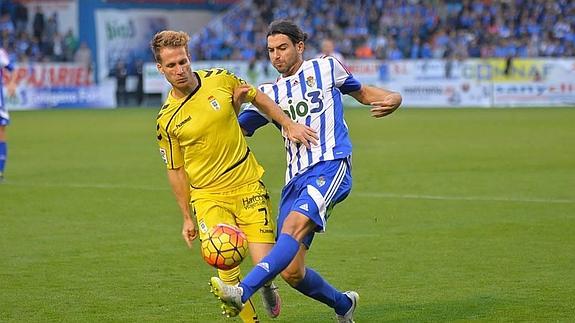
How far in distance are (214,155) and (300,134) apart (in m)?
0.56

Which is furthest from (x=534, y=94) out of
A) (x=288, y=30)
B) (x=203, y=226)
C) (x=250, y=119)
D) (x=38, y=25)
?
(x=203, y=226)

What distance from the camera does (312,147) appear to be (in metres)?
7.20

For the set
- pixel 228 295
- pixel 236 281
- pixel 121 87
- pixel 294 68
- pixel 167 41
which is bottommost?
pixel 121 87

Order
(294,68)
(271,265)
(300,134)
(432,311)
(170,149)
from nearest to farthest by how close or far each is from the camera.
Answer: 1. (271,265)
2. (300,134)
3. (170,149)
4. (294,68)
5. (432,311)

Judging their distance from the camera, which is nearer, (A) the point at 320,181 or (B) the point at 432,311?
(A) the point at 320,181

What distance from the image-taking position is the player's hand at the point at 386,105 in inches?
293

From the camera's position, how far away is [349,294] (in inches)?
291

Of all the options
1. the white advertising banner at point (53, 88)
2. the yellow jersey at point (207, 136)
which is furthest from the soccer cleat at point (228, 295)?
the white advertising banner at point (53, 88)

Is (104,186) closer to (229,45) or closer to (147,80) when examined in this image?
(147,80)

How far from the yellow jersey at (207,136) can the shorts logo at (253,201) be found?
107mm

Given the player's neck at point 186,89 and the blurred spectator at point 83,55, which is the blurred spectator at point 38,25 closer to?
the blurred spectator at point 83,55

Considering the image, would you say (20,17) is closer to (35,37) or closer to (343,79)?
(35,37)

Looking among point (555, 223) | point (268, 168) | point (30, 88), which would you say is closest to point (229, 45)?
point (30, 88)

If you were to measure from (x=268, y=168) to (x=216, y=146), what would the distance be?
11362 millimetres
